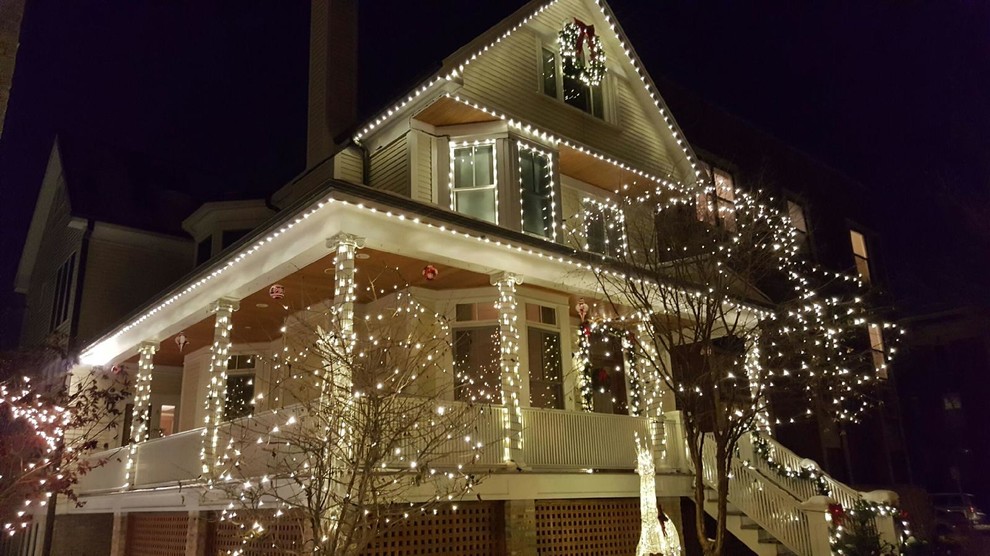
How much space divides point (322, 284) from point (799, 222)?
49.7 feet

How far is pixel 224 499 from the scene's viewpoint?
10.6 meters

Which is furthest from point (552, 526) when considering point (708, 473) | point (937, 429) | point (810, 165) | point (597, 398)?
point (937, 429)

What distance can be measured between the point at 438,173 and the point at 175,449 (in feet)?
22.0

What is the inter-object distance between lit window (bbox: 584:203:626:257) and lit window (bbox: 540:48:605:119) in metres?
2.18

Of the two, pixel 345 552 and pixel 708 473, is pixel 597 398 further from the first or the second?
pixel 345 552

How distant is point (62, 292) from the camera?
20.7 meters

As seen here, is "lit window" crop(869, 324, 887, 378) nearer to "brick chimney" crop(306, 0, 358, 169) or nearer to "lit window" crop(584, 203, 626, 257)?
"lit window" crop(584, 203, 626, 257)

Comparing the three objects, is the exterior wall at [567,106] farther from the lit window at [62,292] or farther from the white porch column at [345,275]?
the lit window at [62,292]

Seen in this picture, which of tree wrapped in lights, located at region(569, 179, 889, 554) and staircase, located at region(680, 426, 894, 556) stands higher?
tree wrapped in lights, located at region(569, 179, 889, 554)

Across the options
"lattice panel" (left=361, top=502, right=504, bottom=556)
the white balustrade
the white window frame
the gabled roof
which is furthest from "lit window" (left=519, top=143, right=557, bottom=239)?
"lattice panel" (left=361, top=502, right=504, bottom=556)

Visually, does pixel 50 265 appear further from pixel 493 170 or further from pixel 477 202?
pixel 493 170

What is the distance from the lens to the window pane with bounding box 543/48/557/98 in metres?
15.2

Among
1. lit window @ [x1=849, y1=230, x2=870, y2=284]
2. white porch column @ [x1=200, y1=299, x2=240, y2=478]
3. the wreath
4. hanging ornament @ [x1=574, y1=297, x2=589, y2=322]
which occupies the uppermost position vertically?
the wreath

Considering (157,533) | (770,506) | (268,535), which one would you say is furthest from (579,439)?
(157,533)
